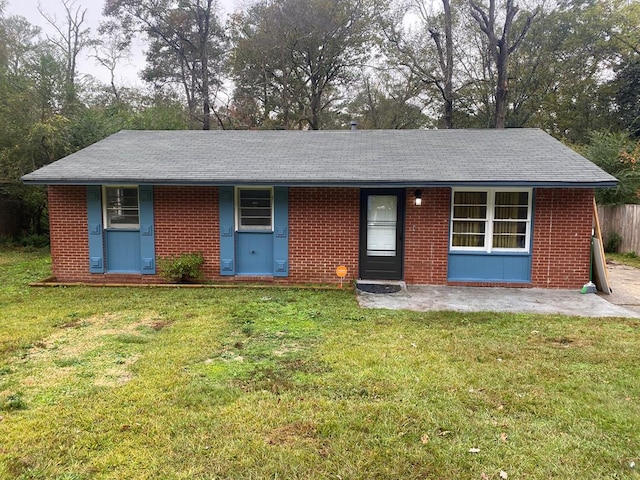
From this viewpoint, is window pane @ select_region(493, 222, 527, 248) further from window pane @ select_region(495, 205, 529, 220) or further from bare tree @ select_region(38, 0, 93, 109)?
bare tree @ select_region(38, 0, 93, 109)

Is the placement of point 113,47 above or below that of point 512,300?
above

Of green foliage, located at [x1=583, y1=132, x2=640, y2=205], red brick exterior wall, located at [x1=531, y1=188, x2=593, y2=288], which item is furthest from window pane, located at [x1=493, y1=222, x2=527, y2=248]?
green foliage, located at [x1=583, y1=132, x2=640, y2=205]

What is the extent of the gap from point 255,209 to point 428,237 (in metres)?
3.55

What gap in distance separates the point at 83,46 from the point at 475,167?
26.9 meters

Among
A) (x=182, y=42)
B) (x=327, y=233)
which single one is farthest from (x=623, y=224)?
(x=182, y=42)

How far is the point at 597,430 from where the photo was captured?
3.26m

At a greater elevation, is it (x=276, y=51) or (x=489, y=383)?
(x=276, y=51)

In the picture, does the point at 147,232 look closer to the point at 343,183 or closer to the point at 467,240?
the point at 343,183

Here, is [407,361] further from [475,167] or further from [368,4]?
[368,4]

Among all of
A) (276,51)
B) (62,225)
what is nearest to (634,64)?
(276,51)

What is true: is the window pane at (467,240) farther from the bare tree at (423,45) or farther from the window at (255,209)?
the bare tree at (423,45)

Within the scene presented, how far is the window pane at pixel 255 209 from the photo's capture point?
29.2 feet

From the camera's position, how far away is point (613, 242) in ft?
45.5

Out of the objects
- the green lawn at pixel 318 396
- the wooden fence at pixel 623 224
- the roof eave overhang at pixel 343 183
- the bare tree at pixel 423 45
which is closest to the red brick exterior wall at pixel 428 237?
the roof eave overhang at pixel 343 183
